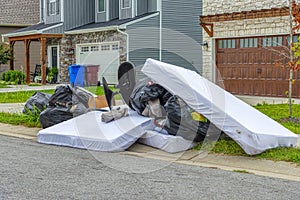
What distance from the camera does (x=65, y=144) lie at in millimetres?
9453

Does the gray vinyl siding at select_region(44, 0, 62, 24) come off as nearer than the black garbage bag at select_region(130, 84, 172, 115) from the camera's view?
No

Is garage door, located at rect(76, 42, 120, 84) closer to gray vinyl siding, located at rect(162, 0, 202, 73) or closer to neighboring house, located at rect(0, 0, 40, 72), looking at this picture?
gray vinyl siding, located at rect(162, 0, 202, 73)

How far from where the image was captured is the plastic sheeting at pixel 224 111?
26.3 feet

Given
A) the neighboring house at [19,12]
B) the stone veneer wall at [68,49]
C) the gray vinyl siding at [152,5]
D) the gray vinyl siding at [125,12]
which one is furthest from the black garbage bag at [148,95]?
the neighboring house at [19,12]

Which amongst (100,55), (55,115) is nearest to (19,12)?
(100,55)

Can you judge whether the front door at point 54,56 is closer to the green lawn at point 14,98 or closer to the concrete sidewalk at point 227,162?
the green lawn at point 14,98

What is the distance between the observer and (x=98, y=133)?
9.05 metres

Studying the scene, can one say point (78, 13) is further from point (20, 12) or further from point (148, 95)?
point (148, 95)

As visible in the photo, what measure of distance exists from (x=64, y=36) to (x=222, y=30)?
13384mm

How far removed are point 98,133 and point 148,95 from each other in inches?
45.4

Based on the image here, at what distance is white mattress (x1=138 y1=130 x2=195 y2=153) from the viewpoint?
872cm

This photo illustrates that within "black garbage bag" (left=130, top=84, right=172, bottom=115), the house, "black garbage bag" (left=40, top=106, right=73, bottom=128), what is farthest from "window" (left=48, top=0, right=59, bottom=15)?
"black garbage bag" (left=130, top=84, right=172, bottom=115)

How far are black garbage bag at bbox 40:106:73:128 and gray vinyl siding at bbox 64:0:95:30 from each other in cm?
1947

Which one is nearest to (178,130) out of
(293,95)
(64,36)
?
(293,95)
